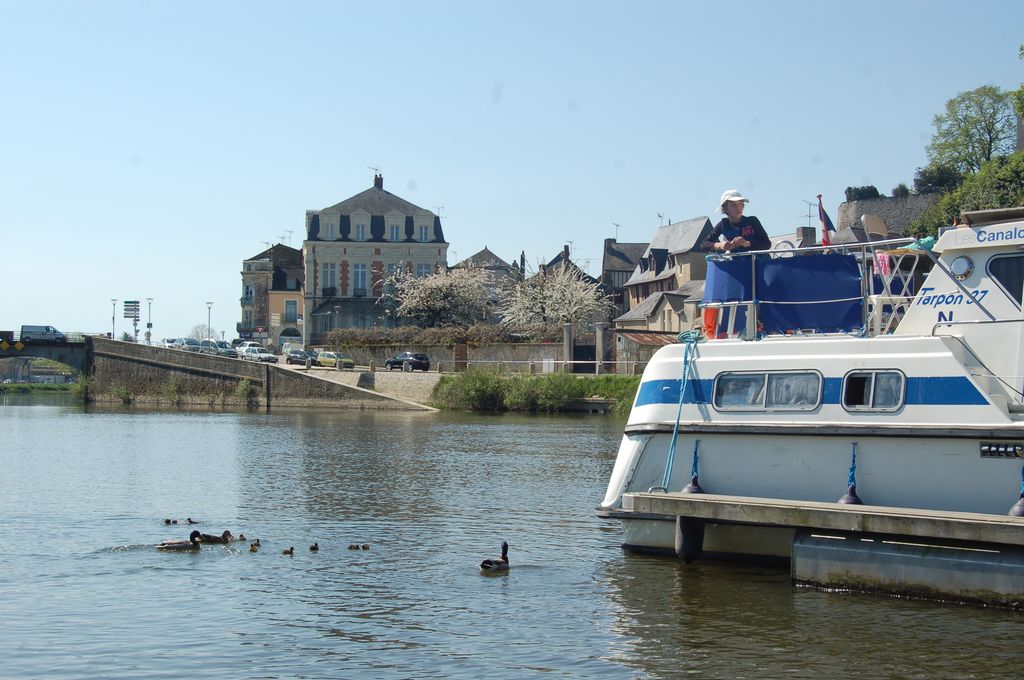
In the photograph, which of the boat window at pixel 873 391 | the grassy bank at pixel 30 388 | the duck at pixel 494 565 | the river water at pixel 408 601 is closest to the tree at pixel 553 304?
the river water at pixel 408 601

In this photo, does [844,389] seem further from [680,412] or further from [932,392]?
[680,412]

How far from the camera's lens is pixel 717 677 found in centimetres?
1348

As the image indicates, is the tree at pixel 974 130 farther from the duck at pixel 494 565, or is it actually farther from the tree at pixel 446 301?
the duck at pixel 494 565

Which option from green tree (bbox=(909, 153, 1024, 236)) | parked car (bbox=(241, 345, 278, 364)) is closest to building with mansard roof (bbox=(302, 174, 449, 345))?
parked car (bbox=(241, 345, 278, 364))

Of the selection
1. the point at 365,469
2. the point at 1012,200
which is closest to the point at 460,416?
the point at 365,469

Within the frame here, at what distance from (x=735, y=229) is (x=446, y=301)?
78.1 meters

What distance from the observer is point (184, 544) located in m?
21.4

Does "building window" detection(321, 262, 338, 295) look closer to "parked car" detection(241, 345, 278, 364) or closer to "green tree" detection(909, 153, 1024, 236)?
"parked car" detection(241, 345, 278, 364)

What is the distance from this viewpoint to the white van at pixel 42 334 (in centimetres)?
8525

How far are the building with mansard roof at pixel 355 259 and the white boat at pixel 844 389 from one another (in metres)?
85.5

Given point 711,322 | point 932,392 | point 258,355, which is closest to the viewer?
point 932,392

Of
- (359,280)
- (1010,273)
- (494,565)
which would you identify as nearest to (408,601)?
(494,565)

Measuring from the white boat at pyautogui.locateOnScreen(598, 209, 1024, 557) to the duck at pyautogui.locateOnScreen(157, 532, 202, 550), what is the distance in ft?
25.4

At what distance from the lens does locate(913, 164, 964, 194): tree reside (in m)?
97.4
